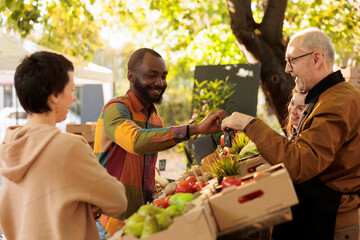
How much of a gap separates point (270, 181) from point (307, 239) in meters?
0.62

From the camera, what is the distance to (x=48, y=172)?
67.7 inches

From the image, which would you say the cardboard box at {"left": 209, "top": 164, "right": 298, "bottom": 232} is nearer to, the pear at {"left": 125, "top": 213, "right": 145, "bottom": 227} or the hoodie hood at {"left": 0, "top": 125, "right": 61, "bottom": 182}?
the pear at {"left": 125, "top": 213, "right": 145, "bottom": 227}

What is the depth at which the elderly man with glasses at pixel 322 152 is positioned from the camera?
6.44 feet

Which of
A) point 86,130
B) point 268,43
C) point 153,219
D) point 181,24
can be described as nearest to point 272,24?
point 268,43

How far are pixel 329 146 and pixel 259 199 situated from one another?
1.69 feet

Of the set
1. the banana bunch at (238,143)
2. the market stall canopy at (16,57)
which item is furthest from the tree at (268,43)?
the market stall canopy at (16,57)

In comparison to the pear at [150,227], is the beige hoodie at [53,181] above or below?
above

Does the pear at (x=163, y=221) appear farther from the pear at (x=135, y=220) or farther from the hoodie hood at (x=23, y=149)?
the hoodie hood at (x=23, y=149)

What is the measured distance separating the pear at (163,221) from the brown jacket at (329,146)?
2.09ft

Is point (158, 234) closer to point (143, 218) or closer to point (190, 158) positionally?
point (143, 218)

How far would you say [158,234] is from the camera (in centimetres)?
162

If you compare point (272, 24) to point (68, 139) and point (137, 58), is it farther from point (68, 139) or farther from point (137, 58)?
point (68, 139)

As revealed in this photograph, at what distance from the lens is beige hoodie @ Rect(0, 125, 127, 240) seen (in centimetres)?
172

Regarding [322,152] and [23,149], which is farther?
[322,152]
